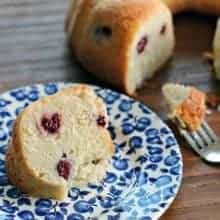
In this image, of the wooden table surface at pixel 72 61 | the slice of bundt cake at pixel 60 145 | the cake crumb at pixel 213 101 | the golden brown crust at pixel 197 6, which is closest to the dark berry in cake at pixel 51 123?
the slice of bundt cake at pixel 60 145

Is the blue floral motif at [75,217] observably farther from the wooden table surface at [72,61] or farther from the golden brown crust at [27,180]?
the wooden table surface at [72,61]

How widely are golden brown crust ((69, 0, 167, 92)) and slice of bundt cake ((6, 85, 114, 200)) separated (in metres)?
0.21

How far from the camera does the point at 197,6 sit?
78.4 inches

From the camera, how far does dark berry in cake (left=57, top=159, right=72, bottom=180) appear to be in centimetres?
142

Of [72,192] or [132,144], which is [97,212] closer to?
[72,192]

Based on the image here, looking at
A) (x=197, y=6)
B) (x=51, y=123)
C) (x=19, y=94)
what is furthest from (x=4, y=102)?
(x=197, y=6)

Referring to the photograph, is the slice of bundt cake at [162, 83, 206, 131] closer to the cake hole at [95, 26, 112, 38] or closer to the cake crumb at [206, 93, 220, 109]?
the cake crumb at [206, 93, 220, 109]

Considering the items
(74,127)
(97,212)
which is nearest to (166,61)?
(74,127)

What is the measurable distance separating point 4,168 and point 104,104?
0.26m

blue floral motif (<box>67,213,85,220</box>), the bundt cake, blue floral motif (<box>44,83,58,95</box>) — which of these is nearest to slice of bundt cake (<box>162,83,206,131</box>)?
the bundt cake

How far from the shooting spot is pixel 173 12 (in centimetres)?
198

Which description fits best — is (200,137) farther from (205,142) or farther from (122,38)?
(122,38)

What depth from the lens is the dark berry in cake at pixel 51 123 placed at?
56.6 inches

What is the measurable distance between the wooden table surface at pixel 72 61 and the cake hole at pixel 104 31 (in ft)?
0.37
